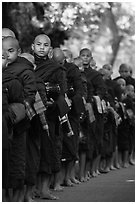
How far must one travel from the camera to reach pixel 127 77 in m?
18.9

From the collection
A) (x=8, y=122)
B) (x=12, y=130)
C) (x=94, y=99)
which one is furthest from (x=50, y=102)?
(x=94, y=99)

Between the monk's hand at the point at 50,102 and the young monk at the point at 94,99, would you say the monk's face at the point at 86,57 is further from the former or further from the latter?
the monk's hand at the point at 50,102

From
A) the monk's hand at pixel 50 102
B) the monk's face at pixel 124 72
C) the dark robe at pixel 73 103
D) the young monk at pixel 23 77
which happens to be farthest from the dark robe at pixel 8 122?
the monk's face at pixel 124 72

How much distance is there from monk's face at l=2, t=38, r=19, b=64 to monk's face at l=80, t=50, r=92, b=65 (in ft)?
14.0

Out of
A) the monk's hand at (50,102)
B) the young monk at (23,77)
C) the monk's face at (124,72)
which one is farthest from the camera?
the monk's face at (124,72)

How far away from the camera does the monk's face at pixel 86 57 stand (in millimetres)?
14875

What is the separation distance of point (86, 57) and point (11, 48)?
15.0ft

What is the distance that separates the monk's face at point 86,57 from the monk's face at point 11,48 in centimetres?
425

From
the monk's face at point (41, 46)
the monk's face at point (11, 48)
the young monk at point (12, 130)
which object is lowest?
the young monk at point (12, 130)

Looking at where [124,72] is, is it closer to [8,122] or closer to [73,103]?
[73,103]

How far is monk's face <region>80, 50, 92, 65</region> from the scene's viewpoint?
48.8ft

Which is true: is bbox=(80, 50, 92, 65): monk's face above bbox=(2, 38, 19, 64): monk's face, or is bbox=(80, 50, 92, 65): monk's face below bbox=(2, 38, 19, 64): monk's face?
above

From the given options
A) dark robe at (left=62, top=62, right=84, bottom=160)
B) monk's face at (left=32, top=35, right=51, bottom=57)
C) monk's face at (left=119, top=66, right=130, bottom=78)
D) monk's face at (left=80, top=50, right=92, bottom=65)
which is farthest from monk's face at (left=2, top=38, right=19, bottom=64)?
monk's face at (left=119, top=66, right=130, bottom=78)

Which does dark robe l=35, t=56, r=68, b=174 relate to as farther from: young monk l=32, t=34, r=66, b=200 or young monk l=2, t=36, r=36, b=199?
young monk l=2, t=36, r=36, b=199
